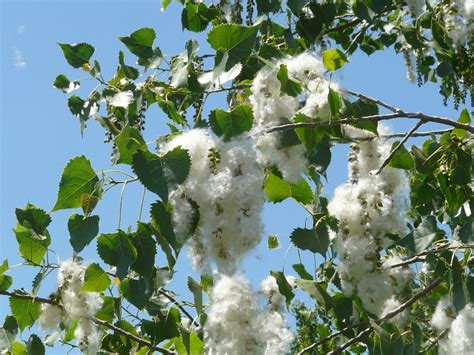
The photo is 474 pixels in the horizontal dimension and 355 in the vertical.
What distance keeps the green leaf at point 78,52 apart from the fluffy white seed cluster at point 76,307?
0.77 meters

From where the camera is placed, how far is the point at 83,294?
2.44 meters

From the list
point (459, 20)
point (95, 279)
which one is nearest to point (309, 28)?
point (459, 20)

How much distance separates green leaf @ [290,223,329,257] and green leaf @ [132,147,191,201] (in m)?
0.67

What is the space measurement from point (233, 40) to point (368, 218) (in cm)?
58

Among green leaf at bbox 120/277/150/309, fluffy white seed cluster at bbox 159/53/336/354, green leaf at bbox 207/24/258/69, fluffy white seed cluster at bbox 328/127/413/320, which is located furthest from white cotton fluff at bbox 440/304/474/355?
green leaf at bbox 207/24/258/69

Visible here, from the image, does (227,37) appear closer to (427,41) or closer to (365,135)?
(365,135)

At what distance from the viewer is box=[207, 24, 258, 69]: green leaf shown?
1.89 meters

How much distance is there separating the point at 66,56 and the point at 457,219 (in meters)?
1.57

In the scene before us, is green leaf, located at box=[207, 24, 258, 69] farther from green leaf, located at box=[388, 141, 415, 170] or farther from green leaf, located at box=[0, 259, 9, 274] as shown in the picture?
green leaf, located at box=[0, 259, 9, 274]

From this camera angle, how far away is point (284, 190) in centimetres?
217

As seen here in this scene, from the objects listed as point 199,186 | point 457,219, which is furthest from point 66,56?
point 457,219

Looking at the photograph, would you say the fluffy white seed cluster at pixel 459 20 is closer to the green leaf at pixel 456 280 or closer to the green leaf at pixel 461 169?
the green leaf at pixel 461 169

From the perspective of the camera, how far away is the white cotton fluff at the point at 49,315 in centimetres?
257

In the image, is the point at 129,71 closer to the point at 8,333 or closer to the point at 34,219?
the point at 34,219
